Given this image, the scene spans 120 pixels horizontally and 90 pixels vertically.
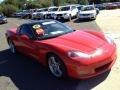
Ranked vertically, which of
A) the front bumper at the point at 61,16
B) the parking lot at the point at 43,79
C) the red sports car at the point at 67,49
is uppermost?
the red sports car at the point at 67,49

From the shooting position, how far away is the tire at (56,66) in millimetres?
6176

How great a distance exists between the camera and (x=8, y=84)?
21.7ft

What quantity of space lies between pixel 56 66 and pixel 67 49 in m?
0.62

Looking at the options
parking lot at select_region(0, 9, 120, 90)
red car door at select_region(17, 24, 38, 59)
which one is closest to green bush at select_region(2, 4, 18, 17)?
red car door at select_region(17, 24, 38, 59)

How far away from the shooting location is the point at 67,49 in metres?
6.11

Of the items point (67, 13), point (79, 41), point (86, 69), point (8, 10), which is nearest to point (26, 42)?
point (79, 41)

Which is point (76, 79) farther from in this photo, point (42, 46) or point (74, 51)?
point (42, 46)

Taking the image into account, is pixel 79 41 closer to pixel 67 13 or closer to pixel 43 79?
pixel 43 79

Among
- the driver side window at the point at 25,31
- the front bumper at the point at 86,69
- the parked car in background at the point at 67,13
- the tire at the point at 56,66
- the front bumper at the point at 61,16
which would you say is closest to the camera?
the front bumper at the point at 86,69

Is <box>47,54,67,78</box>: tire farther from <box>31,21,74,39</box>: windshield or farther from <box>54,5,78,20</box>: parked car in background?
<box>54,5,78,20</box>: parked car in background

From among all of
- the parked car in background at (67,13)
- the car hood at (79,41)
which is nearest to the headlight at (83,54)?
the car hood at (79,41)

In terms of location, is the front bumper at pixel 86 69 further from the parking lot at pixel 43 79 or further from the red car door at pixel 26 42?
the red car door at pixel 26 42

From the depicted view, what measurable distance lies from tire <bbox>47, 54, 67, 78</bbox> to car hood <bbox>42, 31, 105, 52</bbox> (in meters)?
0.36

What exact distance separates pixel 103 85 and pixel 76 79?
0.75m
